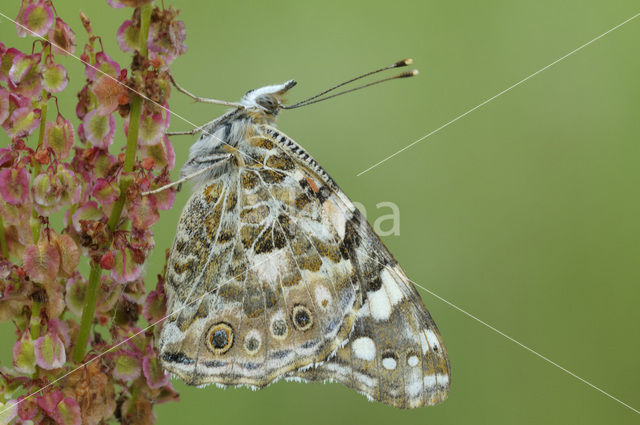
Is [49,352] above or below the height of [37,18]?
below

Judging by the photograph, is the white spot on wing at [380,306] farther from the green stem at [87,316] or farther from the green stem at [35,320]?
the green stem at [35,320]

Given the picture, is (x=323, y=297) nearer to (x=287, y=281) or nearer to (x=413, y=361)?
(x=287, y=281)

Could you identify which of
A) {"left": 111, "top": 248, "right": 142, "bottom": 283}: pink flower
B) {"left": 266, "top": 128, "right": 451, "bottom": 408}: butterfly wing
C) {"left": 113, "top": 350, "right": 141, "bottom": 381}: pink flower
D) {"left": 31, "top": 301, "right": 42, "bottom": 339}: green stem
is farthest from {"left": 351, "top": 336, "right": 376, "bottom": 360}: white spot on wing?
{"left": 31, "top": 301, "right": 42, "bottom": 339}: green stem

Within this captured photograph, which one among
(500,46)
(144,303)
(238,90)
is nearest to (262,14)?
(238,90)

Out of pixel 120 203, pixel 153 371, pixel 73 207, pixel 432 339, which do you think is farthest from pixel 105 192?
pixel 432 339

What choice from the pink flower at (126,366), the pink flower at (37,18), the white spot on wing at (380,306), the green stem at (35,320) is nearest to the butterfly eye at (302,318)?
the white spot on wing at (380,306)

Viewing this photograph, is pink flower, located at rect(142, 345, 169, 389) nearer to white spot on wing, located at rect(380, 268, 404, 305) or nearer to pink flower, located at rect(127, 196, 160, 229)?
pink flower, located at rect(127, 196, 160, 229)
